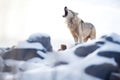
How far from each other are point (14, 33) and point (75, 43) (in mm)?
281

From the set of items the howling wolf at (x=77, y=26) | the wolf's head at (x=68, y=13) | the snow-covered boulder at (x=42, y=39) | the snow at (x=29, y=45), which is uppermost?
the wolf's head at (x=68, y=13)

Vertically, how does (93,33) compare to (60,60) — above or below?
above

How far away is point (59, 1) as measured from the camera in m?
1.23

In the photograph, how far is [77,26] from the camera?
1.23 metres

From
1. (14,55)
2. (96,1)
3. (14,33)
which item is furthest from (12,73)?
(96,1)

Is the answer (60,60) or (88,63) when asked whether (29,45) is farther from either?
(88,63)

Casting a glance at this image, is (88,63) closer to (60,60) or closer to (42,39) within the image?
(60,60)

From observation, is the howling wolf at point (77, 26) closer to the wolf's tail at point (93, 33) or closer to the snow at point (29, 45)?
the wolf's tail at point (93, 33)

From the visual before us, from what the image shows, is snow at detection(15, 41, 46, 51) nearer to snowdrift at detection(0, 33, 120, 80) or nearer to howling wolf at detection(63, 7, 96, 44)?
snowdrift at detection(0, 33, 120, 80)

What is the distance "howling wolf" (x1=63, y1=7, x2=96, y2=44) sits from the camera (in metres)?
1.21

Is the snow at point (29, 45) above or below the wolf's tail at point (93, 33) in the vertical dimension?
below

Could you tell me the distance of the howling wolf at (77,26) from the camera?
1206mm

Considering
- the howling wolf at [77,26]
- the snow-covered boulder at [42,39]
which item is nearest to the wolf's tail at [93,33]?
the howling wolf at [77,26]

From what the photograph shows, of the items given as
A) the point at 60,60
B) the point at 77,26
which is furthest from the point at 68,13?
the point at 60,60
